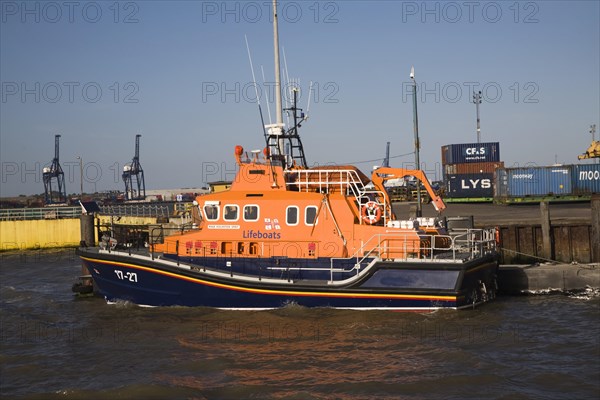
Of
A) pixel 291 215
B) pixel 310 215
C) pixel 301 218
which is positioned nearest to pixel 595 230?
pixel 310 215

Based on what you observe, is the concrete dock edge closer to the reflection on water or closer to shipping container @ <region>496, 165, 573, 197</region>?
the reflection on water

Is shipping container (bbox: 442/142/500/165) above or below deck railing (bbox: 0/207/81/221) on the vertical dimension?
above

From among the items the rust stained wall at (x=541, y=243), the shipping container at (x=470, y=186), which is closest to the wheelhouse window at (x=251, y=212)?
the rust stained wall at (x=541, y=243)

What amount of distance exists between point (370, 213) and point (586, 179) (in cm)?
2340

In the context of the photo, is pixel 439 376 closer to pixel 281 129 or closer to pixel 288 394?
pixel 288 394

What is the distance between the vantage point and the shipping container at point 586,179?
30.7 m

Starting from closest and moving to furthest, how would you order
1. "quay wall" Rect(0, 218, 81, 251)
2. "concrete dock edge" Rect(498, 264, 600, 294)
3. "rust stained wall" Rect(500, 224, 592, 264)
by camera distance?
1. "concrete dock edge" Rect(498, 264, 600, 294)
2. "rust stained wall" Rect(500, 224, 592, 264)
3. "quay wall" Rect(0, 218, 81, 251)

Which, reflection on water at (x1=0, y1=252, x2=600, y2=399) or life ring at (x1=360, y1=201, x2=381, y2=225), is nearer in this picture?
reflection on water at (x1=0, y1=252, x2=600, y2=399)

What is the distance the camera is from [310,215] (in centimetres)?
1186

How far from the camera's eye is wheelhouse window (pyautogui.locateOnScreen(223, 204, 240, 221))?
39.9 feet

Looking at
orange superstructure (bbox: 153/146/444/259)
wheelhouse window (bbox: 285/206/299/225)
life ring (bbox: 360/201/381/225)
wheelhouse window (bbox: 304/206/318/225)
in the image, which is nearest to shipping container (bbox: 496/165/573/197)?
orange superstructure (bbox: 153/146/444/259)

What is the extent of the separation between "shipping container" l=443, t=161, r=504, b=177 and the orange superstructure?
1073 inches

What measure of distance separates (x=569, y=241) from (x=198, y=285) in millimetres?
10026

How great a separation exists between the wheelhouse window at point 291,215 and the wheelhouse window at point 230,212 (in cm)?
108
